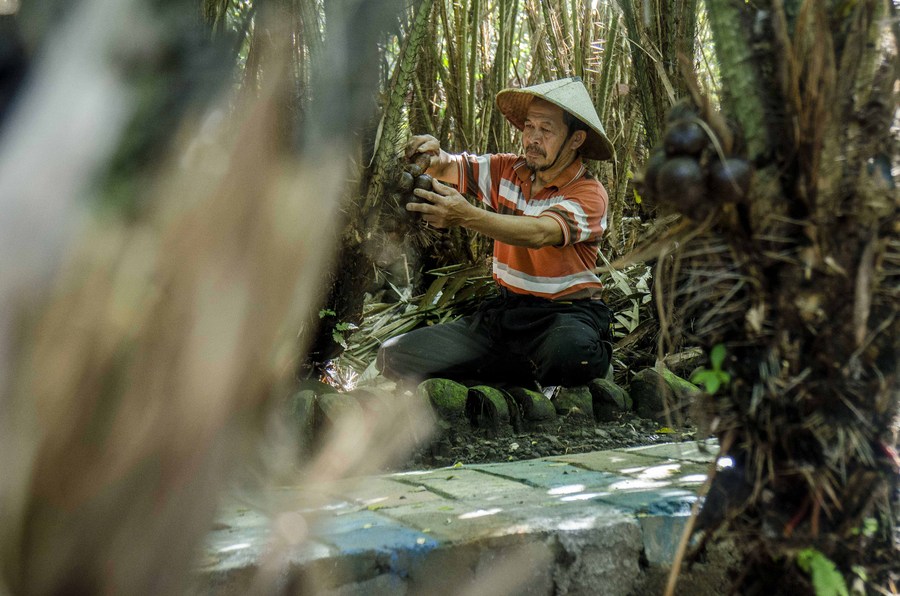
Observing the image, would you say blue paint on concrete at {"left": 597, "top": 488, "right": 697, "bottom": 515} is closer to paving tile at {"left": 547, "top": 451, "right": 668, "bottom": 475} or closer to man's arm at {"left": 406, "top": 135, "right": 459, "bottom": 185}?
paving tile at {"left": 547, "top": 451, "right": 668, "bottom": 475}

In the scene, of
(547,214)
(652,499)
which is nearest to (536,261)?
(547,214)

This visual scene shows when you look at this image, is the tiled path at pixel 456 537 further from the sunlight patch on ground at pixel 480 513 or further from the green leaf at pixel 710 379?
the green leaf at pixel 710 379

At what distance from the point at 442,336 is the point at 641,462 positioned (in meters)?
1.48

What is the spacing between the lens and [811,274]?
1.51 m

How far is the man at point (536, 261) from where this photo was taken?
149 inches

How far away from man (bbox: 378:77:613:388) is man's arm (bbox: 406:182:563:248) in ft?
0.07

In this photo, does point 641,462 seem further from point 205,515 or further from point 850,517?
point 205,515

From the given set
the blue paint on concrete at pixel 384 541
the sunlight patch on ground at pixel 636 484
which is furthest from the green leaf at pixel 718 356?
the sunlight patch on ground at pixel 636 484

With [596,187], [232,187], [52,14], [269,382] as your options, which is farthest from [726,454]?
[596,187]

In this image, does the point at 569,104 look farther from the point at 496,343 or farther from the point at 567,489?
the point at 567,489

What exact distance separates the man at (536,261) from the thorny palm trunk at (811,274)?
6.90ft

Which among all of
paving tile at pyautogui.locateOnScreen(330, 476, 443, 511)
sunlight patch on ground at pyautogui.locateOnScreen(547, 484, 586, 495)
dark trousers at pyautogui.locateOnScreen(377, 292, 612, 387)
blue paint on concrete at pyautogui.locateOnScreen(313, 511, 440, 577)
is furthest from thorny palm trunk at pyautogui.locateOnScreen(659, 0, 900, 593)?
dark trousers at pyautogui.locateOnScreen(377, 292, 612, 387)

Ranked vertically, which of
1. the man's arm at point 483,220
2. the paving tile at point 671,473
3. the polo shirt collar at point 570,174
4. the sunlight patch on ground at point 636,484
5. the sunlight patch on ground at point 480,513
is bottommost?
the paving tile at point 671,473

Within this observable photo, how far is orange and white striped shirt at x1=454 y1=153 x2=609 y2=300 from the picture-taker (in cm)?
386
